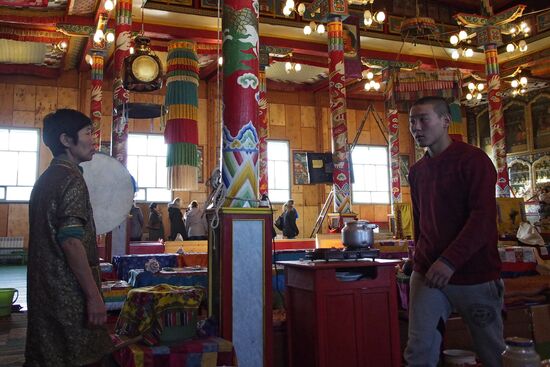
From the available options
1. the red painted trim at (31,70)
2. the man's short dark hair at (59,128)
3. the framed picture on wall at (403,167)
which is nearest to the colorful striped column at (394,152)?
the framed picture on wall at (403,167)

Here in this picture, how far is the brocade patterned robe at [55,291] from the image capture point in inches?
72.1

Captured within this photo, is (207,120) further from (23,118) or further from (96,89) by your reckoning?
(23,118)

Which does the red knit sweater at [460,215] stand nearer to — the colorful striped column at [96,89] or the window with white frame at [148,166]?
the colorful striped column at [96,89]

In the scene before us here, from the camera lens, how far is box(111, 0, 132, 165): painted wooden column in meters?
7.30

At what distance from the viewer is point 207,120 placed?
14.2 metres

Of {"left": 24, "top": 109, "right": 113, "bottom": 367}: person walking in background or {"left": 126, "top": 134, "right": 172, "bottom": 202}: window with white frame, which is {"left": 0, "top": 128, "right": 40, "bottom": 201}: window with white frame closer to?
{"left": 126, "top": 134, "right": 172, "bottom": 202}: window with white frame

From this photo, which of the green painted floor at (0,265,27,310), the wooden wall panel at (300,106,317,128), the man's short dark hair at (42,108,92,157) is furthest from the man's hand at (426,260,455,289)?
the wooden wall panel at (300,106,317,128)

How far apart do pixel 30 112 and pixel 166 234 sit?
15.5 ft

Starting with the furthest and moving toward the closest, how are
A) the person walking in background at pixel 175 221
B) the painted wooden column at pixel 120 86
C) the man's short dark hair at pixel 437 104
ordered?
the person walking in background at pixel 175 221, the painted wooden column at pixel 120 86, the man's short dark hair at pixel 437 104

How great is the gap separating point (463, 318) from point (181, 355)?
1.28m

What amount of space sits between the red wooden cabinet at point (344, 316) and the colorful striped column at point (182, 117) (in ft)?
22.6

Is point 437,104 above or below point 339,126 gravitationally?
below

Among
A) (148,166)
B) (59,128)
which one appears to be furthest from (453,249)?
(148,166)

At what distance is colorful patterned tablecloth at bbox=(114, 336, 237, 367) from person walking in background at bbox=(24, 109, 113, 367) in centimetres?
36
